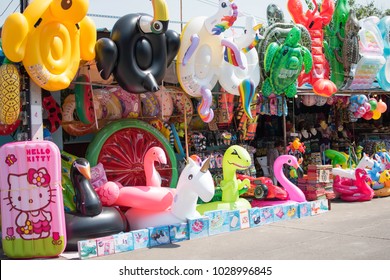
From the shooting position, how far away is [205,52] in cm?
846

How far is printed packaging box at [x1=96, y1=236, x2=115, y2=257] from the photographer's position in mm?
6332

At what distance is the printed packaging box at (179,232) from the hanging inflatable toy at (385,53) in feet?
22.5

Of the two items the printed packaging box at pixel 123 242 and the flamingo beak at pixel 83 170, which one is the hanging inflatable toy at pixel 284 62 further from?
the printed packaging box at pixel 123 242

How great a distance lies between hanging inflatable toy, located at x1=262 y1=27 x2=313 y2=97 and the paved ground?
7.96 feet

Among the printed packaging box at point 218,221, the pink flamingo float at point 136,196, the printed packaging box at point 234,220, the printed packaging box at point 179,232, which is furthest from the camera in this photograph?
the printed packaging box at point 234,220

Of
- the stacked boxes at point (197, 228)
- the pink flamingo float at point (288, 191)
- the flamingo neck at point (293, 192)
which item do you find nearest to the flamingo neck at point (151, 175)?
the stacked boxes at point (197, 228)

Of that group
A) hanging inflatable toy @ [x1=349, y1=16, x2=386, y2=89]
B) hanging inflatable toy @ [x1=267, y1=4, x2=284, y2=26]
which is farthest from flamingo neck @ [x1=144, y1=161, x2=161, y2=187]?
hanging inflatable toy @ [x1=349, y1=16, x2=386, y2=89]

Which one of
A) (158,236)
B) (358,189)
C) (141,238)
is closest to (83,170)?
(141,238)

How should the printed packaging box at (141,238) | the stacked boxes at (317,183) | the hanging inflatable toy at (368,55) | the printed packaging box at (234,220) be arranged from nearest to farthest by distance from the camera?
the printed packaging box at (141,238) < the printed packaging box at (234,220) < the stacked boxes at (317,183) < the hanging inflatable toy at (368,55)

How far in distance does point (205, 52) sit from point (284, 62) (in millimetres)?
1610

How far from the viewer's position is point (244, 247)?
21.8 feet

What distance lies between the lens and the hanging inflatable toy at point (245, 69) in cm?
873

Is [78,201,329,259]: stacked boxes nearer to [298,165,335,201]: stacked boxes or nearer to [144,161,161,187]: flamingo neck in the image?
[298,165,335,201]: stacked boxes

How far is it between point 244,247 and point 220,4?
3.63 meters
